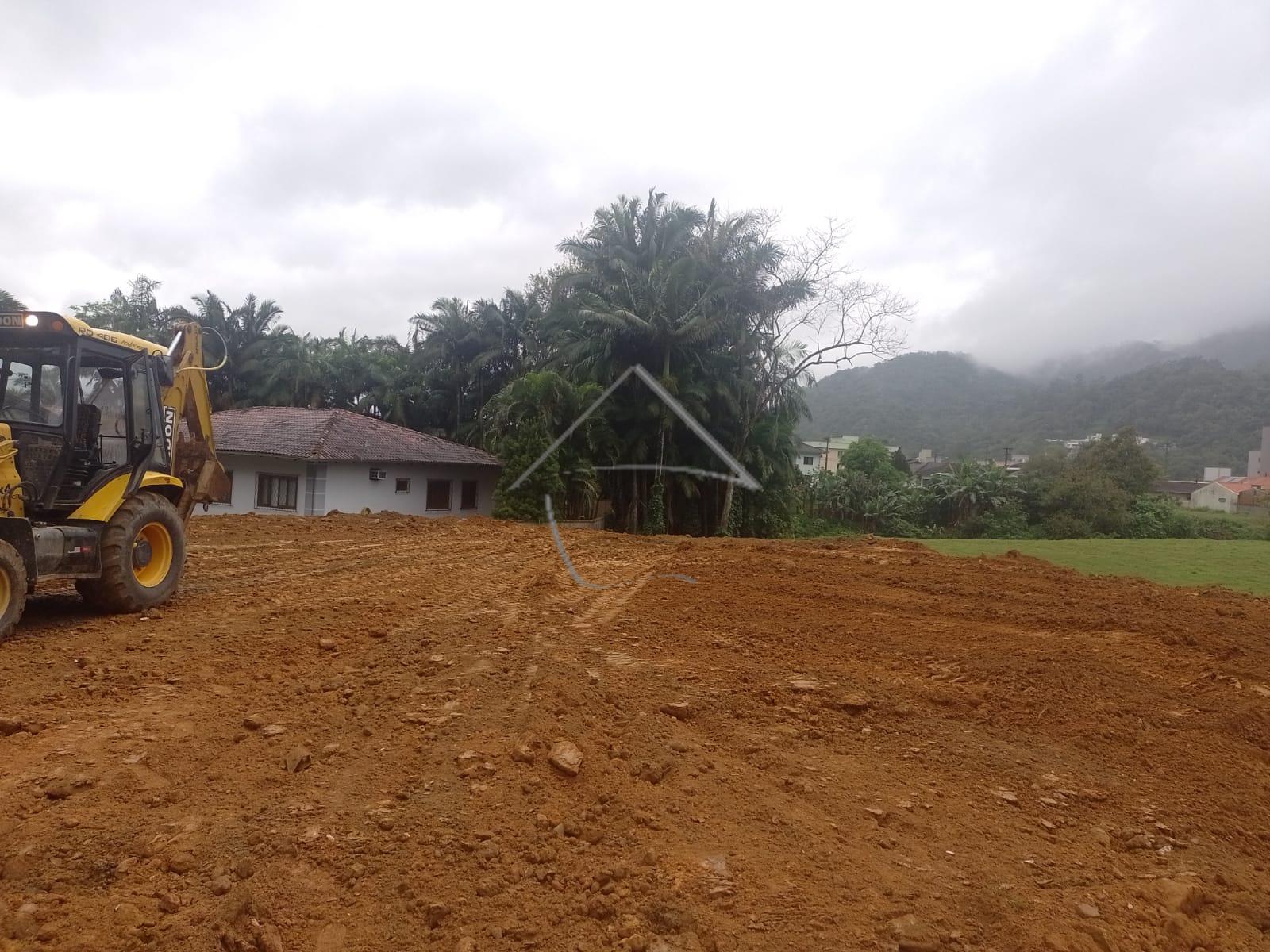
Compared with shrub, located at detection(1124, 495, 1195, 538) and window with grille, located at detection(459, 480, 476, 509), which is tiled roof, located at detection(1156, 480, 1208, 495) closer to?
shrub, located at detection(1124, 495, 1195, 538)

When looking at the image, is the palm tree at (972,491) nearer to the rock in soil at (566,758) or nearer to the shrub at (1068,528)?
the shrub at (1068,528)

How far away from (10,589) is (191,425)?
322 cm

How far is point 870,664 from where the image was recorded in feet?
22.5

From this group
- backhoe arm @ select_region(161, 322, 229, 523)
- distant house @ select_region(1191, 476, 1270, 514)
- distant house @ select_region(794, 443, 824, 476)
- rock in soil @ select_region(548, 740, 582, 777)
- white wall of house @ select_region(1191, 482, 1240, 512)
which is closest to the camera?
rock in soil @ select_region(548, 740, 582, 777)

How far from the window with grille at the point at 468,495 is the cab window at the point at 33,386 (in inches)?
854

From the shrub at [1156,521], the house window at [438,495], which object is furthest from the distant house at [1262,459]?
the house window at [438,495]

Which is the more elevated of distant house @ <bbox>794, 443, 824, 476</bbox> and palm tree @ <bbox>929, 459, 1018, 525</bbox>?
distant house @ <bbox>794, 443, 824, 476</bbox>

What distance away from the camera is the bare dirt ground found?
3.13 meters

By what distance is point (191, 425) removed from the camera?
940 centimetres

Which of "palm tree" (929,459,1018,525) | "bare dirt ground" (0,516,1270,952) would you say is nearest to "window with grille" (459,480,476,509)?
"palm tree" (929,459,1018,525)

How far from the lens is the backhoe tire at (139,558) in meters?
7.70

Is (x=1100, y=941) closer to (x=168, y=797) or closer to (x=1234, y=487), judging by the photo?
(x=168, y=797)

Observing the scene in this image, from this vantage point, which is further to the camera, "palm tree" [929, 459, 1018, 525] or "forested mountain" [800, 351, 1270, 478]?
"forested mountain" [800, 351, 1270, 478]

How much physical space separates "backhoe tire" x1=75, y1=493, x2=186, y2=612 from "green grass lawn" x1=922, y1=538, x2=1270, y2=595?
45.3 feet
